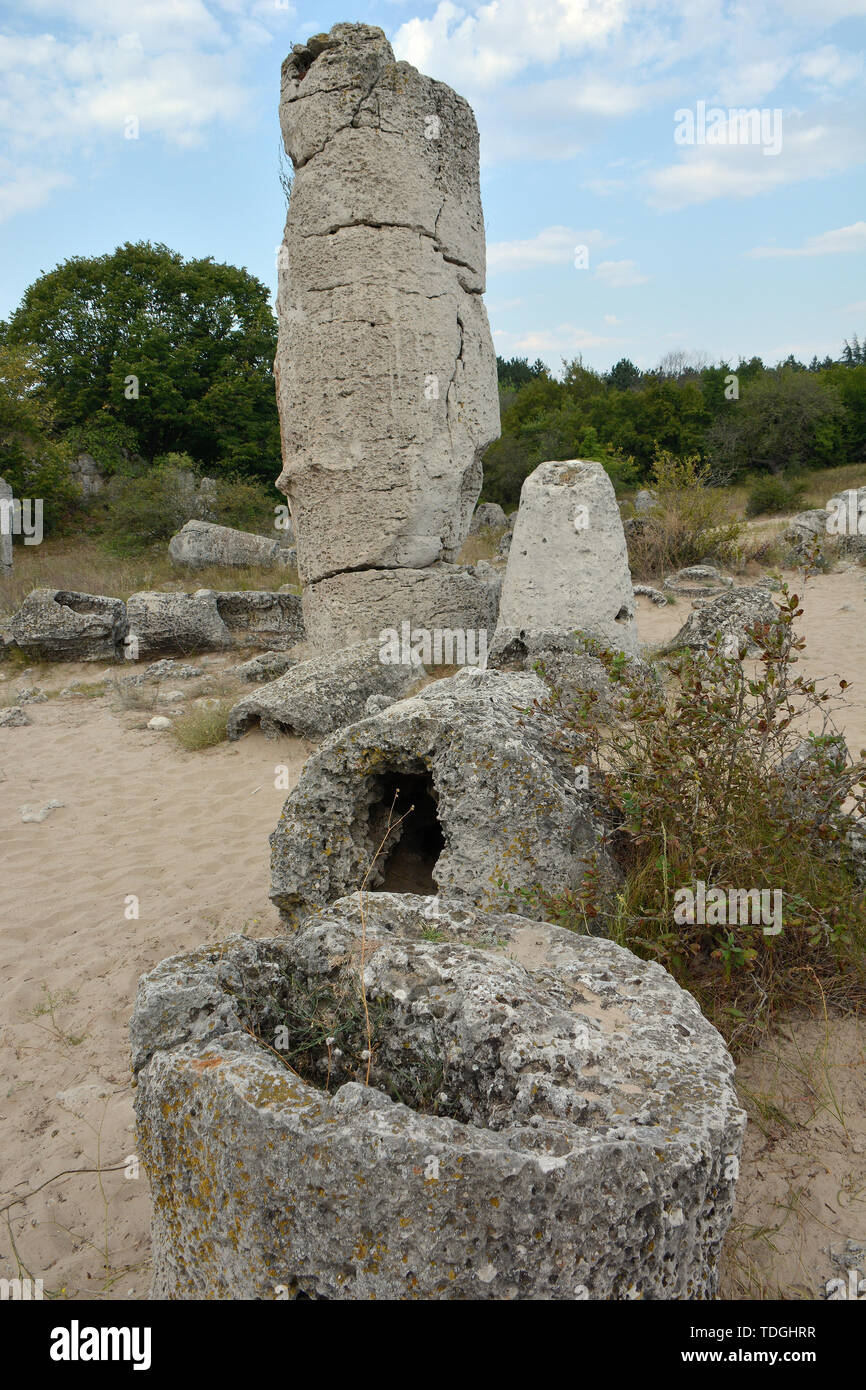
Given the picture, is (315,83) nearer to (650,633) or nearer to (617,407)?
(650,633)

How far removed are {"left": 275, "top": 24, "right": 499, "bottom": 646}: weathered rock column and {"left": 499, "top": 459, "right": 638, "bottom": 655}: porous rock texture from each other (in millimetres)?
693

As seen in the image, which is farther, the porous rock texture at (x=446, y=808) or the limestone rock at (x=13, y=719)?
the limestone rock at (x=13, y=719)

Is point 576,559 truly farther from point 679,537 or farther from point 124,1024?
point 679,537

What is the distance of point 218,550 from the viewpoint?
12.9m

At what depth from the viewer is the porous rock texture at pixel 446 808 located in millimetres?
2734

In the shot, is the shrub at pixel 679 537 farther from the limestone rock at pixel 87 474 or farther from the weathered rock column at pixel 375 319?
the limestone rock at pixel 87 474

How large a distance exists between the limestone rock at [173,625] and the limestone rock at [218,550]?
165 inches

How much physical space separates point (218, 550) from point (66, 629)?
4.79m

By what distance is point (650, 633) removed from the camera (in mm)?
8625

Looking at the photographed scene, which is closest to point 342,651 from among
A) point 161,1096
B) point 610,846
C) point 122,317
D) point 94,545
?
point 610,846

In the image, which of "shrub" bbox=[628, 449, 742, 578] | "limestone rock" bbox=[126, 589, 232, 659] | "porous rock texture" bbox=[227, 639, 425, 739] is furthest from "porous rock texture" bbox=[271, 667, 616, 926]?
"shrub" bbox=[628, 449, 742, 578]

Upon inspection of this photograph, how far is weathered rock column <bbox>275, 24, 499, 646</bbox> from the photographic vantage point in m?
6.06

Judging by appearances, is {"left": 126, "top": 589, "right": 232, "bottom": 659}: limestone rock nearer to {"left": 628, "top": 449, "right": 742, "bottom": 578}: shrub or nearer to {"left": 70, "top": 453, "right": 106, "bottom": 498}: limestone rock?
{"left": 628, "top": 449, "right": 742, "bottom": 578}: shrub

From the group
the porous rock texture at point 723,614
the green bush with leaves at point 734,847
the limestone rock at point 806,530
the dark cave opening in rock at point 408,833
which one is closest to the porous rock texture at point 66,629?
the porous rock texture at point 723,614
